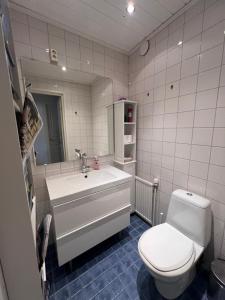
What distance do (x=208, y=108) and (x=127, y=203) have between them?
48.6 inches

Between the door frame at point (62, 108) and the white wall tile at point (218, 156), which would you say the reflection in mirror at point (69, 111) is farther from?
the white wall tile at point (218, 156)

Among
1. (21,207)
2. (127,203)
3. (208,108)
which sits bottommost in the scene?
(127,203)

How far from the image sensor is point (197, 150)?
127 centimetres

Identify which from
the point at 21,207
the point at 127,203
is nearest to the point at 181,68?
the point at 127,203

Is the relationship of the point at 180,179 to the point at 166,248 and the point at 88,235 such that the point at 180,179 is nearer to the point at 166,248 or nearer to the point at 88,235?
the point at 166,248

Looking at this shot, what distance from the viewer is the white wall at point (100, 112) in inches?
68.1

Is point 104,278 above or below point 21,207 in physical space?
below

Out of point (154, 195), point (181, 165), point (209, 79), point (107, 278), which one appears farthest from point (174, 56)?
point (107, 278)

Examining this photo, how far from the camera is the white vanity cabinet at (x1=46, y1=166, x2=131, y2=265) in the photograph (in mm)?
1168

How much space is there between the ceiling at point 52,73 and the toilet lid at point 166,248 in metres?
1.73

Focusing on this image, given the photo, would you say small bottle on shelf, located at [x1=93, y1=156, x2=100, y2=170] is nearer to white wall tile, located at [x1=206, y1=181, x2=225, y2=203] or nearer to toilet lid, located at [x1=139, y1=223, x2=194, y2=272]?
toilet lid, located at [x1=139, y1=223, x2=194, y2=272]

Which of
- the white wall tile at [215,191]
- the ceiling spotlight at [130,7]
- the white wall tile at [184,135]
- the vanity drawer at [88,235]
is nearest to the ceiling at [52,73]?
the ceiling spotlight at [130,7]

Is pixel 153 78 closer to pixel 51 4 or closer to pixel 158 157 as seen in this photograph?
pixel 158 157

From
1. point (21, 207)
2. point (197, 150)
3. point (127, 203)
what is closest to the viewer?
point (21, 207)
